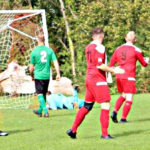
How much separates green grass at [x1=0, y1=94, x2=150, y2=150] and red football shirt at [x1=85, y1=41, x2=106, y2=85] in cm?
95

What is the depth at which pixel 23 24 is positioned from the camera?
84.1 feet

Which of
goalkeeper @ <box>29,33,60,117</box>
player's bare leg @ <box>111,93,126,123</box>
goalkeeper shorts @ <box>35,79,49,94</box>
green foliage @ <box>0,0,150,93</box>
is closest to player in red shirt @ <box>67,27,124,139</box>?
player's bare leg @ <box>111,93,126,123</box>

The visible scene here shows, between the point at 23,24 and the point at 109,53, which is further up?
the point at 23,24

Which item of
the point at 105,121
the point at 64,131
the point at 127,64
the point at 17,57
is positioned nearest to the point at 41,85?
the point at 127,64

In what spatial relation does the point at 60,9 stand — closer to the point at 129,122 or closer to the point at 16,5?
the point at 16,5

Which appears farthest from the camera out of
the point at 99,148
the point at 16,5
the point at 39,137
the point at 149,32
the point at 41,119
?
the point at 16,5

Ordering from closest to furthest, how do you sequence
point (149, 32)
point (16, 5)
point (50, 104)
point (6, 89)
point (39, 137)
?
1. point (39, 137)
2. point (50, 104)
3. point (6, 89)
4. point (149, 32)
5. point (16, 5)

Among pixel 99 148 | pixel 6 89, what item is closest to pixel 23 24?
pixel 6 89

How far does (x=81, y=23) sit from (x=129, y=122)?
17.0m

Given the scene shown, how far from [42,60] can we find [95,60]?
15.0ft

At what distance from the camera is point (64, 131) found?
11414 millimetres

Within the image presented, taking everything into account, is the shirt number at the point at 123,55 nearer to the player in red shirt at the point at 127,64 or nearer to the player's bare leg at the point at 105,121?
the player in red shirt at the point at 127,64

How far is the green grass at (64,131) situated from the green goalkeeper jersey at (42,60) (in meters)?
0.97

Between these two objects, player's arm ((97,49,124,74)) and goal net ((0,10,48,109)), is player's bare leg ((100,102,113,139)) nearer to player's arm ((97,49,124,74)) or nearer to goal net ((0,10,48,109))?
player's arm ((97,49,124,74))
